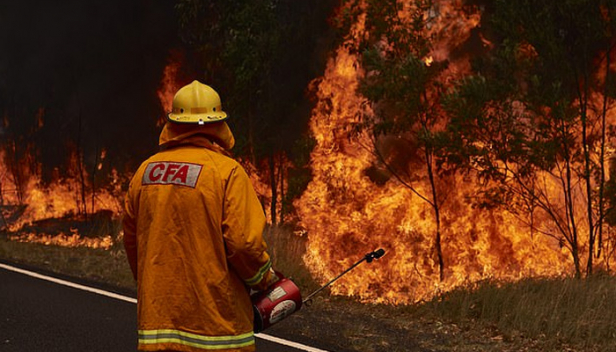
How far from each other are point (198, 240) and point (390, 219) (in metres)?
8.81

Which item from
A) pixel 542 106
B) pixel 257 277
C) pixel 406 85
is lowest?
pixel 257 277

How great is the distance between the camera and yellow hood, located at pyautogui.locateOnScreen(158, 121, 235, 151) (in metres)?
3.42

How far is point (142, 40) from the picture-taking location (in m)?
25.6

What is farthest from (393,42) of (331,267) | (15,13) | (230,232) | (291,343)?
(15,13)

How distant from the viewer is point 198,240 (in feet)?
10.9

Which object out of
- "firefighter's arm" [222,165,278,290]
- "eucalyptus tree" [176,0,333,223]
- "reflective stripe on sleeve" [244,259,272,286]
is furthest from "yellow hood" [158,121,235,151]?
"eucalyptus tree" [176,0,333,223]

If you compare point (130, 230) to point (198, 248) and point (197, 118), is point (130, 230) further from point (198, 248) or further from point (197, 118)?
point (197, 118)

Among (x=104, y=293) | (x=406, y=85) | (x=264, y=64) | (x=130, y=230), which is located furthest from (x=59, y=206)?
(x=130, y=230)

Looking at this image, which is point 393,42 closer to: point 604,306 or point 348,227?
point 348,227

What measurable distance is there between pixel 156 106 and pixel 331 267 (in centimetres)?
1444

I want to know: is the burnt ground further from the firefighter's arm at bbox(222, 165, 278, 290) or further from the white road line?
the firefighter's arm at bbox(222, 165, 278, 290)

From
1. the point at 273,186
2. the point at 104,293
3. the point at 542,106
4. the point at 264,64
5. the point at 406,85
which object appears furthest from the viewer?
the point at 273,186

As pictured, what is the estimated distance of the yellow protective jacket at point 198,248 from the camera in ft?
10.8

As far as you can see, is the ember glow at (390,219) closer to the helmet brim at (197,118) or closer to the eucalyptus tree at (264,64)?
the eucalyptus tree at (264,64)
